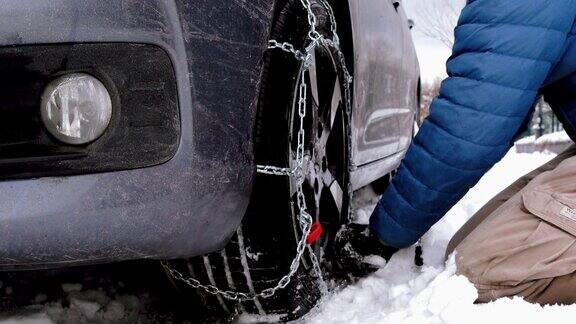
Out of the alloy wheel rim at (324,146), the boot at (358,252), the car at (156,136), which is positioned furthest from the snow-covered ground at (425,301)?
the car at (156,136)

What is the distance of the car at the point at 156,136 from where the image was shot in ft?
3.65

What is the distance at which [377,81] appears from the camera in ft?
8.09

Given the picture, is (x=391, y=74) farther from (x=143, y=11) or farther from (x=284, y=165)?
(x=143, y=11)

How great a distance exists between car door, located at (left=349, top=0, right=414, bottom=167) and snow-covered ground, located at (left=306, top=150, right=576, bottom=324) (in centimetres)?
43

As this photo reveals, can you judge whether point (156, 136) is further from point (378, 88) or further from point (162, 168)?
point (378, 88)

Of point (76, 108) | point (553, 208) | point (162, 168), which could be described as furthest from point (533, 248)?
point (76, 108)

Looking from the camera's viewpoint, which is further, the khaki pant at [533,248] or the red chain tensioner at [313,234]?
the red chain tensioner at [313,234]

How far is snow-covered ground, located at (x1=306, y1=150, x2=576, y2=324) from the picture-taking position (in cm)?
140

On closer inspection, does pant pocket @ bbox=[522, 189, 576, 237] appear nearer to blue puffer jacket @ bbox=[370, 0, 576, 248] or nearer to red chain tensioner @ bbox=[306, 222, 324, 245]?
blue puffer jacket @ bbox=[370, 0, 576, 248]

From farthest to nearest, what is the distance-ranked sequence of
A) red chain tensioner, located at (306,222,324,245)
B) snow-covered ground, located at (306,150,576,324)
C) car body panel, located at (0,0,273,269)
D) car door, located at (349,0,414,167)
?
car door, located at (349,0,414,167), red chain tensioner, located at (306,222,324,245), snow-covered ground, located at (306,150,576,324), car body panel, located at (0,0,273,269)

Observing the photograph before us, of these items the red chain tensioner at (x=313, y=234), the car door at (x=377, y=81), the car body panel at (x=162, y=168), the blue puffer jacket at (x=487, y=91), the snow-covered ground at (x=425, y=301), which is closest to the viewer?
the car body panel at (x=162, y=168)

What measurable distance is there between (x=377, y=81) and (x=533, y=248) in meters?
1.14

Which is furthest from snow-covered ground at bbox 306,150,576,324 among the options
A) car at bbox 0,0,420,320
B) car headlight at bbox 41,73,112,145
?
car headlight at bbox 41,73,112,145

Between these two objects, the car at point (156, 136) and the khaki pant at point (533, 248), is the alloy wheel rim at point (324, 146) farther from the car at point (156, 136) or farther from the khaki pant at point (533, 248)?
the khaki pant at point (533, 248)
